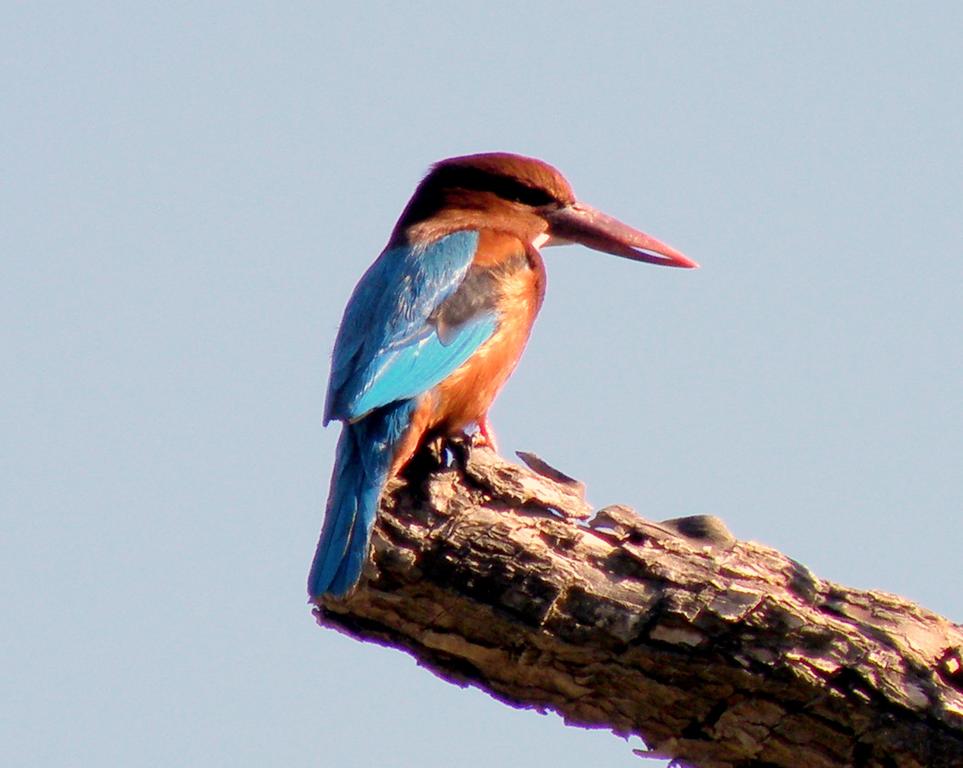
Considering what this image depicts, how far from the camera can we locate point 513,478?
12.7 ft

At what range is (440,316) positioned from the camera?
4.90m

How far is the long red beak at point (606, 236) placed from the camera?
597 cm

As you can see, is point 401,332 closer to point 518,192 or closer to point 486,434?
point 486,434

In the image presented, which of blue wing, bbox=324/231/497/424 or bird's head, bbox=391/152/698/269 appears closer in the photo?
blue wing, bbox=324/231/497/424

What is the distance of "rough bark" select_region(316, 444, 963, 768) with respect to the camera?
335cm

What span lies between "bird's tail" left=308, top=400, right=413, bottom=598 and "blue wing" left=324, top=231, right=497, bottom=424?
6 centimetres

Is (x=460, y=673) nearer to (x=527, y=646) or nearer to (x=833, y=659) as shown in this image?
(x=527, y=646)

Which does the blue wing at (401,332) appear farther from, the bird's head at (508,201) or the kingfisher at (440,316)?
the bird's head at (508,201)

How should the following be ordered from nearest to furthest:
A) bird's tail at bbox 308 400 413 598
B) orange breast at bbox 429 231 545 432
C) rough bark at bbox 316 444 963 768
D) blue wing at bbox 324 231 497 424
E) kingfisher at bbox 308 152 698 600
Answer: rough bark at bbox 316 444 963 768
bird's tail at bbox 308 400 413 598
kingfisher at bbox 308 152 698 600
blue wing at bbox 324 231 497 424
orange breast at bbox 429 231 545 432

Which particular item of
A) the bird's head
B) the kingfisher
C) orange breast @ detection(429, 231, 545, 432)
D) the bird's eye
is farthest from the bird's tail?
the bird's eye

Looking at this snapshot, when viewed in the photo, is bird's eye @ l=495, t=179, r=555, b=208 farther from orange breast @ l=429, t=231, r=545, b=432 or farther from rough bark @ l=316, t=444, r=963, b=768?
rough bark @ l=316, t=444, r=963, b=768

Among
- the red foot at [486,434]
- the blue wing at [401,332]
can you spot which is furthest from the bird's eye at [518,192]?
the red foot at [486,434]

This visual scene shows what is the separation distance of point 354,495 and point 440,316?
1.16 m

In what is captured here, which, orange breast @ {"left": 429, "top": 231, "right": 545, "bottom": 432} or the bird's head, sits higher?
the bird's head
